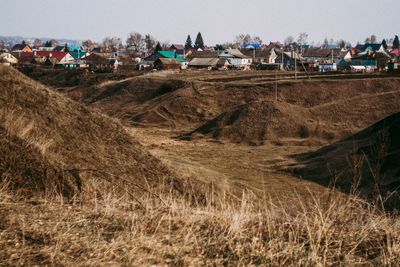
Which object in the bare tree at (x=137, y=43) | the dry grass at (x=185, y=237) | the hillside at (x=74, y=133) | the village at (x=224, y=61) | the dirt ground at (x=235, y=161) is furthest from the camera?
the bare tree at (x=137, y=43)

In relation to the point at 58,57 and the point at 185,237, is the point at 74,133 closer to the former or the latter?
the point at 185,237

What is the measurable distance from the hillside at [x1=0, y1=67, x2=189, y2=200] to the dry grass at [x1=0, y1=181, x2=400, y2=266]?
7.16 metres

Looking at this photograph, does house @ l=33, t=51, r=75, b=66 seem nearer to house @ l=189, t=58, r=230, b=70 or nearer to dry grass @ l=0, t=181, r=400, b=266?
house @ l=189, t=58, r=230, b=70

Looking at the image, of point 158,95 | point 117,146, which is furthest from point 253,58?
point 117,146

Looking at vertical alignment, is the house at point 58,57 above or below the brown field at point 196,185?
above

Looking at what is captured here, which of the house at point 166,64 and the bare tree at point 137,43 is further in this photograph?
the bare tree at point 137,43

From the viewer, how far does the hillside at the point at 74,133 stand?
13344 mm

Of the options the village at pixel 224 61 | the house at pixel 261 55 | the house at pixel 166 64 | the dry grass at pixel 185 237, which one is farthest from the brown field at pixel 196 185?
the house at pixel 261 55

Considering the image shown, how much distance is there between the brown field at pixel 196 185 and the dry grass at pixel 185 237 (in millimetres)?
16

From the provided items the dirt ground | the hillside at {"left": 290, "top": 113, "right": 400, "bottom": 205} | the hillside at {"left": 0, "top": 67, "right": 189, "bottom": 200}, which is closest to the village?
the dirt ground

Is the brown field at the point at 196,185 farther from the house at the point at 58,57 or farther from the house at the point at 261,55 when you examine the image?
the house at the point at 261,55

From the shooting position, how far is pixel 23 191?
7.08 metres

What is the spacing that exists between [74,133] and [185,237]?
36.9ft

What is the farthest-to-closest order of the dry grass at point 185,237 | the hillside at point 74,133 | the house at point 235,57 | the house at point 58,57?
the house at point 58,57, the house at point 235,57, the hillside at point 74,133, the dry grass at point 185,237
